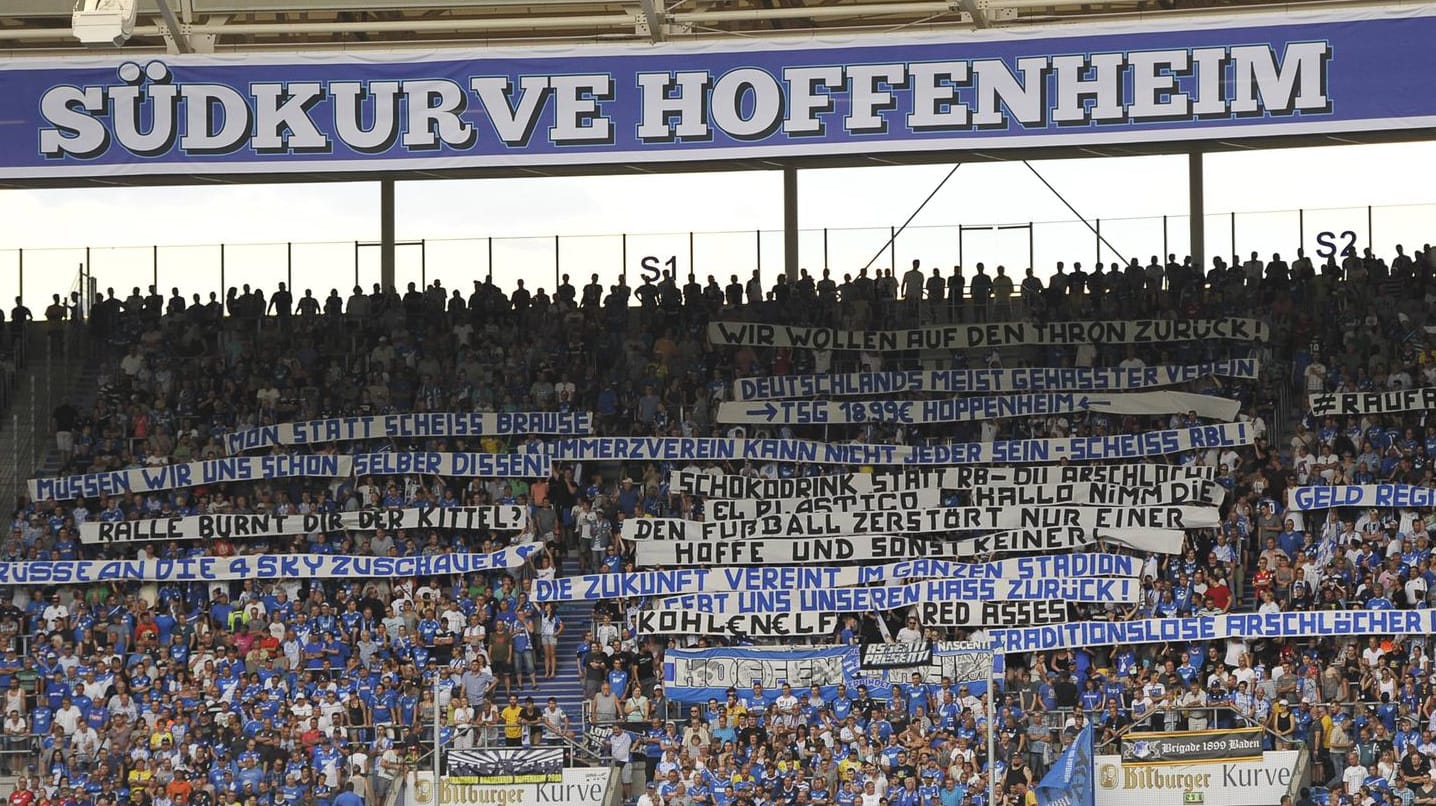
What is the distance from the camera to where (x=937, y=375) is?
2952 centimetres

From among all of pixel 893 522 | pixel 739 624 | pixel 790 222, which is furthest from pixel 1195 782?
pixel 790 222

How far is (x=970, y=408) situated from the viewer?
29062 millimetres

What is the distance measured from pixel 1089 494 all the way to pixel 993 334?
3.57m

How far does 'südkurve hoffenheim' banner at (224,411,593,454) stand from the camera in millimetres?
29453

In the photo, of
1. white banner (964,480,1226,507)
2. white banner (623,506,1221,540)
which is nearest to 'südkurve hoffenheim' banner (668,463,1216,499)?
white banner (964,480,1226,507)

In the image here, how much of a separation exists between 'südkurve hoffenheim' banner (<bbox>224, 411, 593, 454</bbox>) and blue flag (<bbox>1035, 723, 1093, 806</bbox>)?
9488 millimetres

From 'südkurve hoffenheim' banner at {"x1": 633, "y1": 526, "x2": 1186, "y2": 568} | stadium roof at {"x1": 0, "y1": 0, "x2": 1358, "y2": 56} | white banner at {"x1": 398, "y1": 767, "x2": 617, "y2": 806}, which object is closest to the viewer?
stadium roof at {"x1": 0, "y1": 0, "x2": 1358, "y2": 56}

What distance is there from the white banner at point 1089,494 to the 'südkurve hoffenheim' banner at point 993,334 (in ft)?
9.85

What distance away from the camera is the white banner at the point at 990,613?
83.7 feet

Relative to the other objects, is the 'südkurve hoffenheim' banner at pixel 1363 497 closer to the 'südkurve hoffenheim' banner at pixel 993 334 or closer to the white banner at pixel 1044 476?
the white banner at pixel 1044 476

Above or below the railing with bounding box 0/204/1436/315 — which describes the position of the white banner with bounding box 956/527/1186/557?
below

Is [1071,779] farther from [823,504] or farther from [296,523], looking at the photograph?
[296,523]

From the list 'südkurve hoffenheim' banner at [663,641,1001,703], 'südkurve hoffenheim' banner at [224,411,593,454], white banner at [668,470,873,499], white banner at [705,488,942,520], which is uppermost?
'südkurve hoffenheim' banner at [224,411,593,454]

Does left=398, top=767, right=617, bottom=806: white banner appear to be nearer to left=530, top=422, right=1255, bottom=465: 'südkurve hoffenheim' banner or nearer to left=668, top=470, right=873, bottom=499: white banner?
left=668, top=470, right=873, bottom=499: white banner
